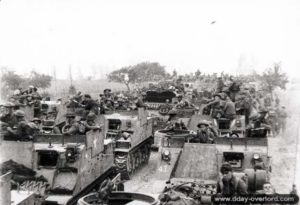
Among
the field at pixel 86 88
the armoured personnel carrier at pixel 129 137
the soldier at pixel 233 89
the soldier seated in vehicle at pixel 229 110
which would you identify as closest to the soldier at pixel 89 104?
the armoured personnel carrier at pixel 129 137

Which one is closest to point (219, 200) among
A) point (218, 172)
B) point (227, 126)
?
Result: point (218, 172)

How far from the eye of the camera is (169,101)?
2428cm

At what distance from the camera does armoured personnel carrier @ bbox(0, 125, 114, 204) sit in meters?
11.5

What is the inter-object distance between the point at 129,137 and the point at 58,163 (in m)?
4.73

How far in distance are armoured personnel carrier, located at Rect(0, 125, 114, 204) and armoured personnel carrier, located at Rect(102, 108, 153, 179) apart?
2.22 metres

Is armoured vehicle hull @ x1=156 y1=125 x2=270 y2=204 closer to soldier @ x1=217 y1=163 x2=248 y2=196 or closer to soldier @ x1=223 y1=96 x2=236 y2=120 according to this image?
soldier @ x1=217 y1=163 x2=248 y2=196

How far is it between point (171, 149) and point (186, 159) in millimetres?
496

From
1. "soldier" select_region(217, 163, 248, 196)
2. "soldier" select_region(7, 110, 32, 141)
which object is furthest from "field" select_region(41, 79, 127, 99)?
"soldier" select_region(217, 163, 248, 196)

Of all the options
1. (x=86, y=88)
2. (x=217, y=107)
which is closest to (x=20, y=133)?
(x=217, y=107)

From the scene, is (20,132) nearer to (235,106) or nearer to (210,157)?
(210,157)

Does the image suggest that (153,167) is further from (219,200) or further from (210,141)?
(219,200)

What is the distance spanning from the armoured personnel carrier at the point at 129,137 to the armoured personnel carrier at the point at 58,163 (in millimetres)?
2217

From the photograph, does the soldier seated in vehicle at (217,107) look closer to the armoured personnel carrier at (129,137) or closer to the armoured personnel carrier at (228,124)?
the armoured personnel carrier at (228,124)

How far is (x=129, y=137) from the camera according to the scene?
1653 cm
